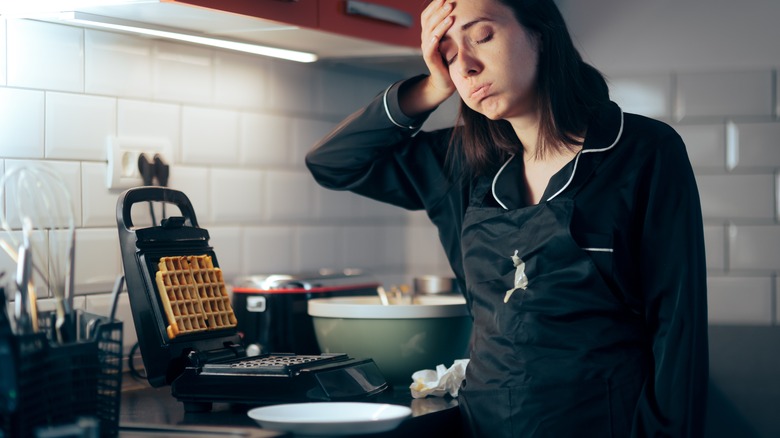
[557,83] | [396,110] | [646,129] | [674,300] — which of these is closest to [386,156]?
[396,110]

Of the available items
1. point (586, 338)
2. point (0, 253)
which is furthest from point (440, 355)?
point (0, 253)

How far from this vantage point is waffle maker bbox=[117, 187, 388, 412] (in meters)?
1.36

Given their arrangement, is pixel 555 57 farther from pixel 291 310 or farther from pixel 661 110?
pixel 661 110

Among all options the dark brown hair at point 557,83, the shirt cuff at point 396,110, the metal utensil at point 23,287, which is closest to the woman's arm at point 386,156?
the shirt cuff at point 396,110

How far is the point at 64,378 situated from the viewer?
107 centimetres

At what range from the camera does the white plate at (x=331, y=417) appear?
118 centimetres

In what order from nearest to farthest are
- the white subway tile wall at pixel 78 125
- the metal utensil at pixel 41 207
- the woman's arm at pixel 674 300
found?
1. the woman's arm at pixel 674 300
2. the metal utensil at pixel 41 207
3. the white subway tile wall at pixel 78 125

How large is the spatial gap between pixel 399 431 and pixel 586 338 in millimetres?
297

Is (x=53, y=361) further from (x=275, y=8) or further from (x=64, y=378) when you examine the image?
(x=275, y=8)

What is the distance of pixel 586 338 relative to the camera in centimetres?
133

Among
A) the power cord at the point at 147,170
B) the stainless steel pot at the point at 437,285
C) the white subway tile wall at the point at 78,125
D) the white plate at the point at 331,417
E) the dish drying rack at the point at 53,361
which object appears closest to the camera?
the dish drying rack at the point at 53,361

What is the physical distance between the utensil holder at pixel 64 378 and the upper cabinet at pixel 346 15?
1.76 ft

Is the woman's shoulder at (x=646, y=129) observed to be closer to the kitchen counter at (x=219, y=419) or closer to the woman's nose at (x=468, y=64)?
the woman's nose at (x=468, y=64)

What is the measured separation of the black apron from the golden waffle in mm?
453
